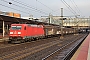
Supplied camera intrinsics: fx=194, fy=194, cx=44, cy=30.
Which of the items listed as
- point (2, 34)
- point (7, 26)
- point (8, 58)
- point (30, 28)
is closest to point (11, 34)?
point (30, 28)

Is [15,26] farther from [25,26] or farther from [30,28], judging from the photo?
[30,28]

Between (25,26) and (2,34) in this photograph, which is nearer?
(25,26)

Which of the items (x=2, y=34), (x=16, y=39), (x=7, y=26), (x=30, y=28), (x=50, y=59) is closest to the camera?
(x=50, y=59)

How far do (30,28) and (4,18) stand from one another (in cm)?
544

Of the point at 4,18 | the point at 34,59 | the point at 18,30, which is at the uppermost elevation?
the point at 4,18

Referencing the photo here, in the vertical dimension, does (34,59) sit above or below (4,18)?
below

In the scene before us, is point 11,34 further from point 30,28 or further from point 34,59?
point 34,59

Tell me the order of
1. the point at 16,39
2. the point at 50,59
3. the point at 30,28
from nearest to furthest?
the point at 50,59
the point at 16,39
the point at 30,28

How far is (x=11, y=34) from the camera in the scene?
29.7 meters

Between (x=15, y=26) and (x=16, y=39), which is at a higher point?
(x=15, y=26)

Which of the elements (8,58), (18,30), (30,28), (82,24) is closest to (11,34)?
(18,30)

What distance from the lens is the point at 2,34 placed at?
37125mm

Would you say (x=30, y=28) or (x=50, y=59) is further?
(x=30, y=28)

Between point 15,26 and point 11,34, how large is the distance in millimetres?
1398
